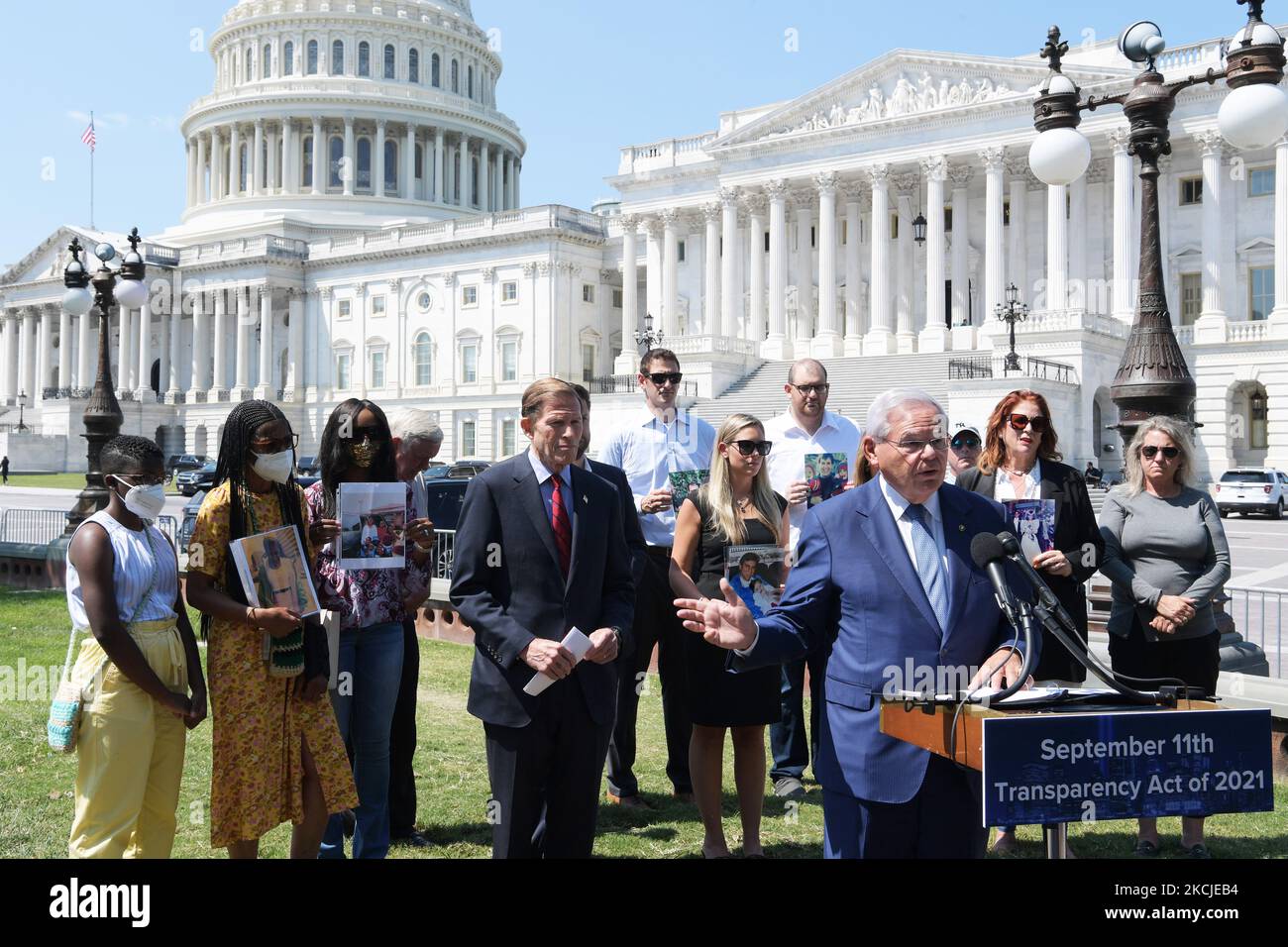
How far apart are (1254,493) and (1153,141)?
1135 inches

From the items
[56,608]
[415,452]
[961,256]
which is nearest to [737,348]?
[961,256]

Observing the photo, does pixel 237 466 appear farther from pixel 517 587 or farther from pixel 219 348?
pixel 219 348

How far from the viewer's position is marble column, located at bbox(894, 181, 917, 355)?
56969mm

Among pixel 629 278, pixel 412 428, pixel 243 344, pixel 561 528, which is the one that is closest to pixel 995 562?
pixel 561 528

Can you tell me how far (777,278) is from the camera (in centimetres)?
5716

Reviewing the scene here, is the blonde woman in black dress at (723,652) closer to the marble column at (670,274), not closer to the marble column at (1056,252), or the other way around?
the marble column at (1056,252)

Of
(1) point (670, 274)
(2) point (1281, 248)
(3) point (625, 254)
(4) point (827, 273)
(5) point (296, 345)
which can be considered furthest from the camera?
(5) point (296, 345)

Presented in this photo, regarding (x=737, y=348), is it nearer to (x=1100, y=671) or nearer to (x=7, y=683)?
(x=7, y=683)

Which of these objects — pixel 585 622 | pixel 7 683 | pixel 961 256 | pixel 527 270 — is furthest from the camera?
pixel 527 270
